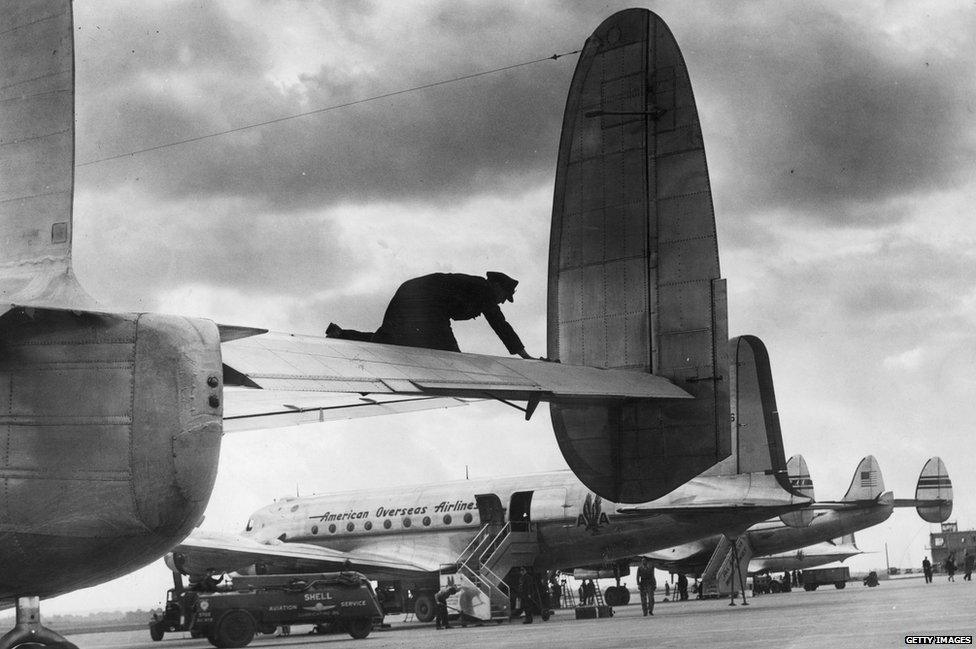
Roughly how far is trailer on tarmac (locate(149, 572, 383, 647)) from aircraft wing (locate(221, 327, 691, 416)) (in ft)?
43.9

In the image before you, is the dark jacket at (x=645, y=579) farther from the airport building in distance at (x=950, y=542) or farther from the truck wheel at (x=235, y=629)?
the airport building in distance at (x=950, y=542)

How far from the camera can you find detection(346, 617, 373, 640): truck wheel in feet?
74.4

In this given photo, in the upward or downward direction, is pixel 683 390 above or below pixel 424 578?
above

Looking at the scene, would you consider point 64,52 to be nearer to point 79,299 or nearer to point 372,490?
point 79,299

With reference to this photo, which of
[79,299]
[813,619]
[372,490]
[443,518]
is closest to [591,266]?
[79,299]

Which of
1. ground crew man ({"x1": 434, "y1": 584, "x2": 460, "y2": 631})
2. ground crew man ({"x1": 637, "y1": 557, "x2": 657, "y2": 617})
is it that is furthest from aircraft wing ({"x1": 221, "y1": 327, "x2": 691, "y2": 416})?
ground crew man ({"x1": 637, "y1": 557, "x2": 657, "y2": 617})

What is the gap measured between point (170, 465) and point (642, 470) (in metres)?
7.33

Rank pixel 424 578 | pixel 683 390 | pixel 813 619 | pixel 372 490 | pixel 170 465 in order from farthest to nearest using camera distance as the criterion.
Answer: pixel 372 490
pixel 424 578
pixel 813 619
pixel 683 390
pixel 170 465

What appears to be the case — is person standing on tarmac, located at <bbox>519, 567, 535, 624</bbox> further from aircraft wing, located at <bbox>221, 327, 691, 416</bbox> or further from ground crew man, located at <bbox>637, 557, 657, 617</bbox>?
aircraft wing, located at <bbox>221, 327, 691, 416</bbox>

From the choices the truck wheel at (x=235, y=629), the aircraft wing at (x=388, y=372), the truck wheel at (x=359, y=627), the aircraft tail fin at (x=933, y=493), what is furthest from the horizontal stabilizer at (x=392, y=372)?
the aircraft tail fin at (x=933, y=493)

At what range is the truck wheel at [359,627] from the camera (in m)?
22.7

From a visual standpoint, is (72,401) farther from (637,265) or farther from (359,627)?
(359,627)

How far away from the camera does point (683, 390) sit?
1127 centimetres

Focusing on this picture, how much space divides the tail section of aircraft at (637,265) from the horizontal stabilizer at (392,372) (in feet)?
5.56
